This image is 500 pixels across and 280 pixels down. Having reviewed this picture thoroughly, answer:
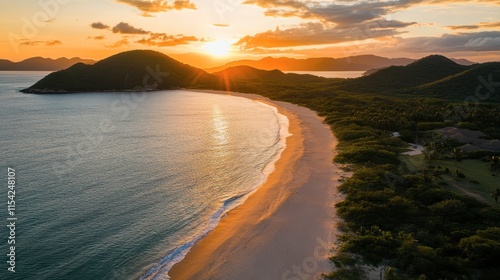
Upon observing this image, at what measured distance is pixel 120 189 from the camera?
40.8m

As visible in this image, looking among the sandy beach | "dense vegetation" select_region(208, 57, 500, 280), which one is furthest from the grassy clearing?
the sandy beach

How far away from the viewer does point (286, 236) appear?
29.8 meters

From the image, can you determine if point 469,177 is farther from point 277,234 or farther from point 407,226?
point 277,234

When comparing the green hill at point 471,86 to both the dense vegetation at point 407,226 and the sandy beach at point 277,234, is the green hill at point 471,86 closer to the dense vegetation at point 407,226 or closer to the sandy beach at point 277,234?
the dense vegetation at point 407,226

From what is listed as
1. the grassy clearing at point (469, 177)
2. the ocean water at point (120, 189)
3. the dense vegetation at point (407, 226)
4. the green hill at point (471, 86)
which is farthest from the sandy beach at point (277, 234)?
the green hill at point (471, 86)

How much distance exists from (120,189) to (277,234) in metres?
22.4

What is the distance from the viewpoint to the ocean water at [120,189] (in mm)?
25969

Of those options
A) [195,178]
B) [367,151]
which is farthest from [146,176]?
[367,151]

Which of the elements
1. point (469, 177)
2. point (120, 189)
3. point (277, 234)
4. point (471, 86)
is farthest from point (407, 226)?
point (471, 86)

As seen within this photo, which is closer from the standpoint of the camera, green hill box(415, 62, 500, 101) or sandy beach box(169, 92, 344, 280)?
sandy beach box(169, 92, 344, 280)

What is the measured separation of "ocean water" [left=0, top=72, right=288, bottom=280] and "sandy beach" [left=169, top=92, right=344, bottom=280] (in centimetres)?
210

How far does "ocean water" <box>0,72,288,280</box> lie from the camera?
2597cm

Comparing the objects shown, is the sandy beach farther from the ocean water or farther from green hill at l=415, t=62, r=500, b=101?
green hill at l=415, t=62, r=500, b=101

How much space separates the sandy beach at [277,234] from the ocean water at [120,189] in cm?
210
